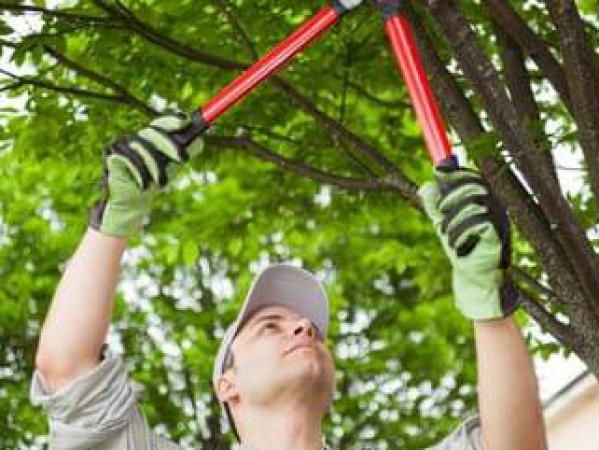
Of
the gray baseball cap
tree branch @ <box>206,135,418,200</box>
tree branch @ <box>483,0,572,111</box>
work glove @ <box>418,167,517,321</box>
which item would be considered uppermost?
tree branch @ <box>206,135,418,200</box>

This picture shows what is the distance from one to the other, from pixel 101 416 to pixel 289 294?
0.74 meters

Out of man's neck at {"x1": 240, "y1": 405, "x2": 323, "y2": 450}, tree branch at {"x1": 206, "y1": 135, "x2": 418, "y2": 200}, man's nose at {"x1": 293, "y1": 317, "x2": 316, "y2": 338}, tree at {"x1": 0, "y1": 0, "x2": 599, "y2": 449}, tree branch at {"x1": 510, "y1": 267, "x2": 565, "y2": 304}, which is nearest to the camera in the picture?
man's neck at {"x1": 240, "y1": 405, "x2": 323, "y2": 450}

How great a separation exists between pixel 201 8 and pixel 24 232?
24.3ft

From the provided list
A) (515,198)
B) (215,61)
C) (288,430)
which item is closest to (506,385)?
(288,430)

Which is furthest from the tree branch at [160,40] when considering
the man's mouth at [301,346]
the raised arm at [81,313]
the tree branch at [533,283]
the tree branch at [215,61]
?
the raised arm at [81,313]

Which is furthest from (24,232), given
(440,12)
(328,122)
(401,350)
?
(440,12)

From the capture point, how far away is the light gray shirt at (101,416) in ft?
9.57

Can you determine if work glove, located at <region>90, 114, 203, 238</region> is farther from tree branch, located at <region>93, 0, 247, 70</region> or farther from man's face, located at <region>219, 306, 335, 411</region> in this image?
tree branch, located at <region>93, 0, 247, 70</region>

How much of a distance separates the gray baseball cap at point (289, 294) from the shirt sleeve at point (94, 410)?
52cm

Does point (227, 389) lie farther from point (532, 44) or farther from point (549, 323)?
point (532, 44)

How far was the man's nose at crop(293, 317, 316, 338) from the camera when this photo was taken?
332 cm

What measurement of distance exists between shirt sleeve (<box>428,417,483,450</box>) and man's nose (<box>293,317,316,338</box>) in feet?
1.66

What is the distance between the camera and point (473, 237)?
2.62m

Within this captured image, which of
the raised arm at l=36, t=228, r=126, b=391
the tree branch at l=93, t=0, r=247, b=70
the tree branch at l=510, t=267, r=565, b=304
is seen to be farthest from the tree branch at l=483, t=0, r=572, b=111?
the raised arm at l=36, t=228, r=126, b=391
